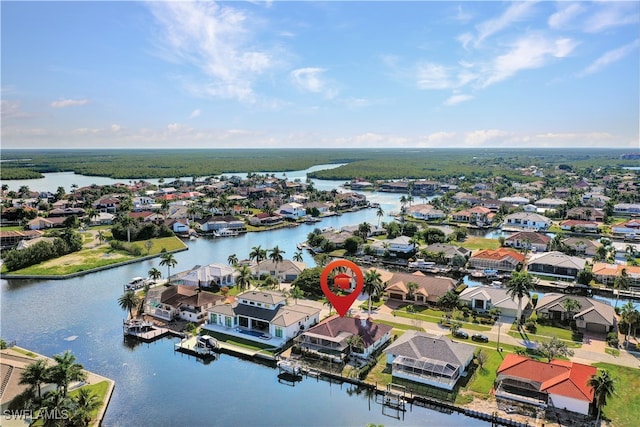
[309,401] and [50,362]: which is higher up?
[50,362]

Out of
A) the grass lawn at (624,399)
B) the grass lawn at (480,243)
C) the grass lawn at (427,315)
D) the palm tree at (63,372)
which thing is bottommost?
the grass lawn at (480,243)

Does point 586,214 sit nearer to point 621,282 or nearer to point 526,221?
point 526,221

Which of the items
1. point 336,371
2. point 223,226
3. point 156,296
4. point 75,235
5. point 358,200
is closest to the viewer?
point 336,371

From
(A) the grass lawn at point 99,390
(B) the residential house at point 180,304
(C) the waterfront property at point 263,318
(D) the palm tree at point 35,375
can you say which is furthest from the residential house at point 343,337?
(D) the palm tree at point 35,375

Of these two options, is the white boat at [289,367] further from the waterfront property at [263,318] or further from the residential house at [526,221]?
the residential house at [526,221]

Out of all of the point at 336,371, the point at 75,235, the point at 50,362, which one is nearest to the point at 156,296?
the point at 50,362

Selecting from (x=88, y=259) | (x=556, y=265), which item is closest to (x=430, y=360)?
(x=556, y=265)

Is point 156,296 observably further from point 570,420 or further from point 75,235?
point 570,420
